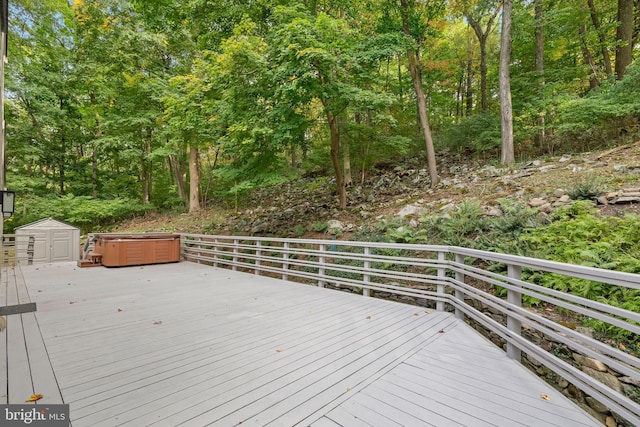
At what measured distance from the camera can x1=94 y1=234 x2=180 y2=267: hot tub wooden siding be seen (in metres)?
8.06

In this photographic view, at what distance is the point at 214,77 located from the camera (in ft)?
26.2

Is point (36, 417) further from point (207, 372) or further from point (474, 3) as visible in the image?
point (474, 3)

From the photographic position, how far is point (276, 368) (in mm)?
2490

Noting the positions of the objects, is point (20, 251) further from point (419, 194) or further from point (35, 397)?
point (419, 194)

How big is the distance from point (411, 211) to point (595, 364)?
5.29m

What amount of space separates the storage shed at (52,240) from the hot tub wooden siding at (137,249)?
209cm

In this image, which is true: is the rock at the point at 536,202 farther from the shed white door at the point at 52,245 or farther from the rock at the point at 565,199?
the shed white door at the point at 52,245

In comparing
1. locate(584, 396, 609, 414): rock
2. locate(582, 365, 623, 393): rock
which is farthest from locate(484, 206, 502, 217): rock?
locate(584, 396, 609, 414): rock

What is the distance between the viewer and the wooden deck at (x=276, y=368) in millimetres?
1917

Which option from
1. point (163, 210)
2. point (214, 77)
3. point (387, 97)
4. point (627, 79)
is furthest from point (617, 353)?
point (163, 210)

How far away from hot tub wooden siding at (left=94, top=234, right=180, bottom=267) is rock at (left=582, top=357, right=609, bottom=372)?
927cm

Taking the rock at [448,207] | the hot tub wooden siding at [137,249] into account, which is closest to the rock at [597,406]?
the rock at [448,207]

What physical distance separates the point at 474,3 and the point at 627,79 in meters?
5.94

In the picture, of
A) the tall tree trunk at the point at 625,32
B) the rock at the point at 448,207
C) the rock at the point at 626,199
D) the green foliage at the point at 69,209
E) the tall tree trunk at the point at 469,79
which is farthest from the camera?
the tall tree trunk at the point at 469,79
